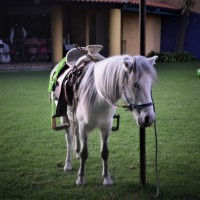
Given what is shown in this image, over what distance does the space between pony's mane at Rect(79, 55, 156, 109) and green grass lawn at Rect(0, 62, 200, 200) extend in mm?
1109

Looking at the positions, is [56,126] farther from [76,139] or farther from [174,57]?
[174,57]

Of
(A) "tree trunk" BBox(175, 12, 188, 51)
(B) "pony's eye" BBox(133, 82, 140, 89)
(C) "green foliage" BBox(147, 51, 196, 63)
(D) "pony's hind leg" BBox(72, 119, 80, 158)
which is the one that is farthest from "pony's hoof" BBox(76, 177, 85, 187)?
(A) "tree trunk" BBox(175, 12, 188, 51)

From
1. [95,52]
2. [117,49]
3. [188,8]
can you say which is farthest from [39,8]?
[95,52]

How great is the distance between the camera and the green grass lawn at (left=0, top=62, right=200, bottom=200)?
14.7ft

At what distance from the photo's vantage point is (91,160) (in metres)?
5.61

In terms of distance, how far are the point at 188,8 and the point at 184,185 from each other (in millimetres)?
18769

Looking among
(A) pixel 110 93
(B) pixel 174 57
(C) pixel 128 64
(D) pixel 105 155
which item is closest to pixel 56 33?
(B) pixel 174 57

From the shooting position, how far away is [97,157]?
5730 millimetres

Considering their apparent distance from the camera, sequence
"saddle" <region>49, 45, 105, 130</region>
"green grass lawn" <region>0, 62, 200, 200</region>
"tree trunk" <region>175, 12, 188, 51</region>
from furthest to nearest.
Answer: "tree trunk" <region>175, 12, 188, 51</region> → "saddle" <region>49, 45, 105, 130</region> → "green grass lawn" <region>0, 62, 200, 200</region>

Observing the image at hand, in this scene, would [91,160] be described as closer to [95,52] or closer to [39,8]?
[95,52]

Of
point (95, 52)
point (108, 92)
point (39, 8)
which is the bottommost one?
point (108, 92)

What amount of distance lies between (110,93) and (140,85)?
440 millimetres

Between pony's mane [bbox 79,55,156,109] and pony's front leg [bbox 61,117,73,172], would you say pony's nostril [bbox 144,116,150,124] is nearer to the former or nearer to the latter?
pony's mane [bbox 79,55,156,109]

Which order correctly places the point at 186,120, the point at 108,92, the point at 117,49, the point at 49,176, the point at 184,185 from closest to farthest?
the point at 108,92 < the point at 184,185 < the point at 49,176 < the point at 186,120 < the point at 117,49
